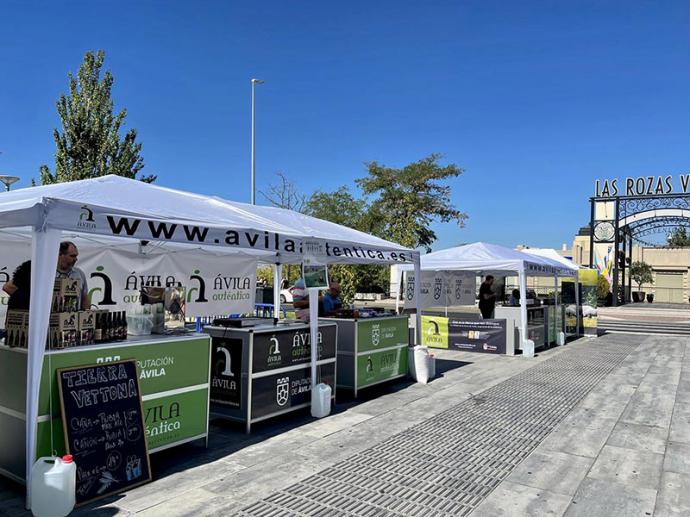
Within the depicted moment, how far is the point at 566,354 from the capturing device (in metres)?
12.6

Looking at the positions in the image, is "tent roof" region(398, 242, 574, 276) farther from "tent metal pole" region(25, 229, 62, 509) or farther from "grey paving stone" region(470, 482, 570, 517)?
"tent metal pole" region(25, 229, 62, 509)

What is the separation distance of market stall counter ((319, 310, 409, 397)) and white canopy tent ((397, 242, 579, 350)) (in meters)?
4.27

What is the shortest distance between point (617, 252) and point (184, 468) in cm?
3446

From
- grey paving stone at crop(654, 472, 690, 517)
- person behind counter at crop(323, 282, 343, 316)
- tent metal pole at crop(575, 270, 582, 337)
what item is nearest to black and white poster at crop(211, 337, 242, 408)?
person behind counter at crop(323, 282, 343, 316)

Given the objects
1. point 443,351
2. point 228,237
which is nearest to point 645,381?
point 443,351

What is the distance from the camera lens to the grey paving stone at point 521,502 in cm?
386

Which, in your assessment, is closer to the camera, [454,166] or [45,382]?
[45,382]

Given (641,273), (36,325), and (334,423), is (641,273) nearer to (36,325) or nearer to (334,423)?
(334,423)

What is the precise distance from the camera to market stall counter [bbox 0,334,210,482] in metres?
3.87

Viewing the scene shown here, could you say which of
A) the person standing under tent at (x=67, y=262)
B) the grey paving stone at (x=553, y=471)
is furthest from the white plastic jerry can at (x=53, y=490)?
the grey paving stone at (x=553, y=471)

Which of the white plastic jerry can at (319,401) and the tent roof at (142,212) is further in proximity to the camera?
the white plastic jerry can at (319,401)

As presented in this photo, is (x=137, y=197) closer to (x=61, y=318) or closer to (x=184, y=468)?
(x=61, y=318)

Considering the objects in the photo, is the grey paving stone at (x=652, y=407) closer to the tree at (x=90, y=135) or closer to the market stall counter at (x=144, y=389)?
the market stall counter at (x=144, y=389)

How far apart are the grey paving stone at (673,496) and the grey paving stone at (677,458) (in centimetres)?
15
